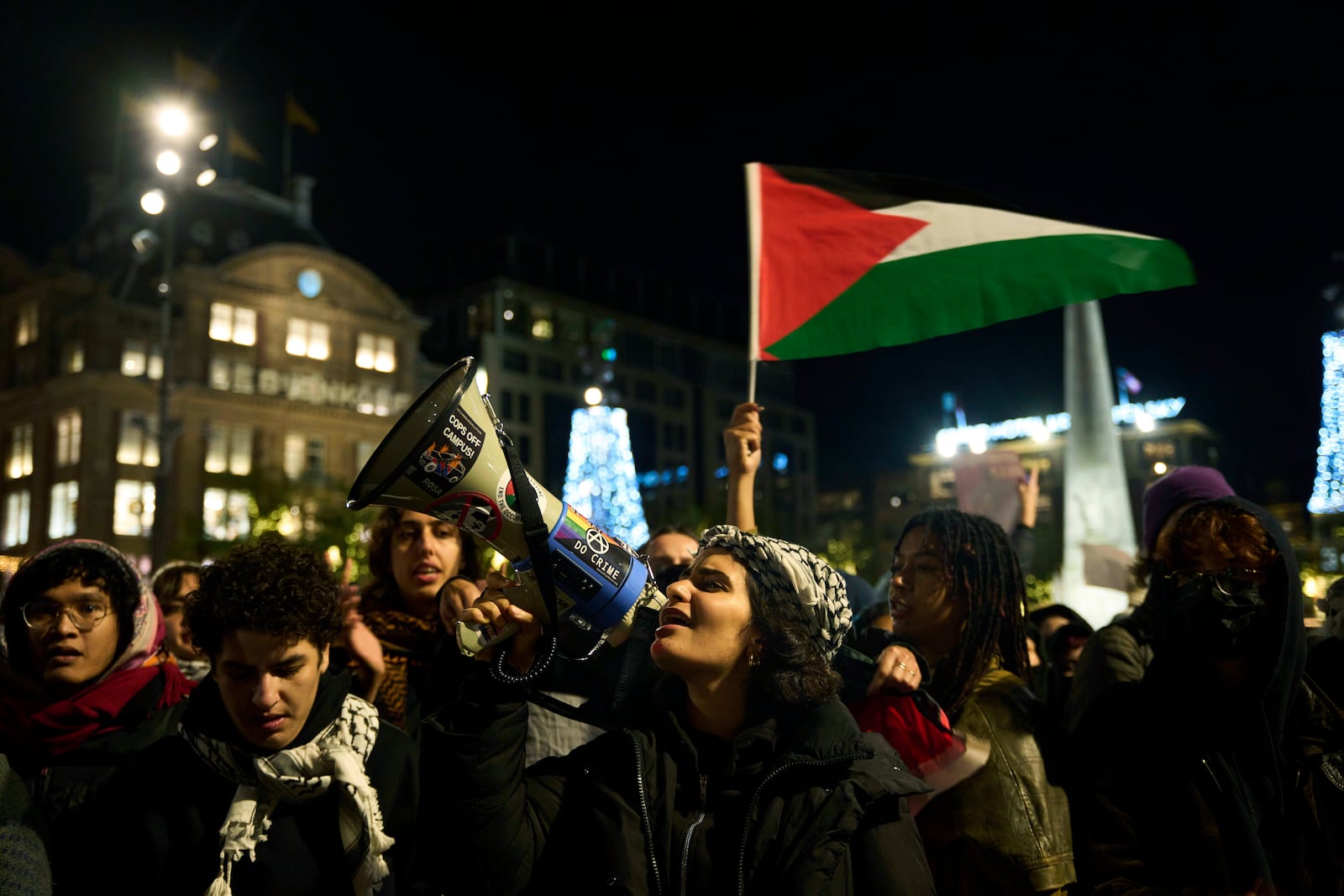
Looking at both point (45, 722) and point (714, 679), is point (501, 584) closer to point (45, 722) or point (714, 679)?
point (714, 679)

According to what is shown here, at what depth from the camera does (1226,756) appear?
3.42 m

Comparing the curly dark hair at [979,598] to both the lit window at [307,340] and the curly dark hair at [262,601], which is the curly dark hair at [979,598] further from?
the lit window at [307,340]

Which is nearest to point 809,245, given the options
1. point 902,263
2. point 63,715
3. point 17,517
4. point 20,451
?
point 902,263

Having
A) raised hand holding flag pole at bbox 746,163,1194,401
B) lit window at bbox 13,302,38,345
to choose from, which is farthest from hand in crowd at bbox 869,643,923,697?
lit window at bbox 13,302,38,345

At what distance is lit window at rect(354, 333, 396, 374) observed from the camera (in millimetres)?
52906

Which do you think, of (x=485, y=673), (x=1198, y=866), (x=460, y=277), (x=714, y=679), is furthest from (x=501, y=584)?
(x=460, y=277)

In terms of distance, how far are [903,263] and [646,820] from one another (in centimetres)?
370

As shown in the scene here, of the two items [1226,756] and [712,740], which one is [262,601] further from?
[1226,756]

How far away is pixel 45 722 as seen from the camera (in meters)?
3.65

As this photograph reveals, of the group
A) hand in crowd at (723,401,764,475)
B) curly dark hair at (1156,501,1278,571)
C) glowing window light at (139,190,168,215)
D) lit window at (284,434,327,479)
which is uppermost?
glowing window light at (139,190,168,215)

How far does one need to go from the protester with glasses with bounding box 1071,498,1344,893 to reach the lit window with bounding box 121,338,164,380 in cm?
4717

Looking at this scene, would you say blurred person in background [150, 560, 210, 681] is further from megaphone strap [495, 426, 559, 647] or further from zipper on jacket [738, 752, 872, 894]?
zipper on jacket [738, 752, 872, 894]

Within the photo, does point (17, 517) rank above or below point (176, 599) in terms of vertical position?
above

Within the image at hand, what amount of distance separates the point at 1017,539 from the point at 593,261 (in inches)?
2703
